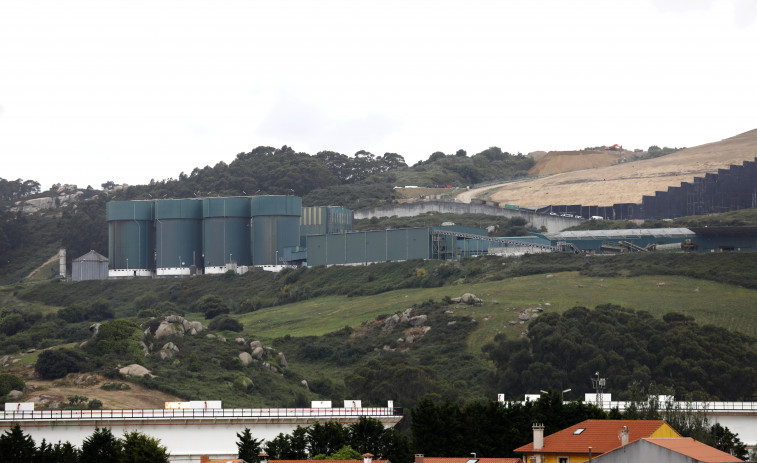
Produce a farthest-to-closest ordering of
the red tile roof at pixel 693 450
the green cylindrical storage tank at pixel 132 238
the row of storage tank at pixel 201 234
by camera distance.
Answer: the green cylindrical storage tank at pixel 132 238 < the row of storage tank at pixel 201 234 < the red tile roof at pixel 693 450

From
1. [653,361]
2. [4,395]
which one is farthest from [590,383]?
[4,395]

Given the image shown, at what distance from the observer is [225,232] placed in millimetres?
159125

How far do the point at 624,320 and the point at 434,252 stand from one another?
A: 4098cm

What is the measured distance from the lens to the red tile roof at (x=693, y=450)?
1682 inches

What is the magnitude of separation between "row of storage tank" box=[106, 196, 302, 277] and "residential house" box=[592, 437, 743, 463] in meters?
113

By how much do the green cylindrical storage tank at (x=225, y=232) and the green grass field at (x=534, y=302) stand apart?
25812 millimetres

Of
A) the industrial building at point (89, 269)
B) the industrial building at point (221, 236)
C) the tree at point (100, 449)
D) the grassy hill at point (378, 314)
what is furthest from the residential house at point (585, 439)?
the industrial building at point (89, 269)

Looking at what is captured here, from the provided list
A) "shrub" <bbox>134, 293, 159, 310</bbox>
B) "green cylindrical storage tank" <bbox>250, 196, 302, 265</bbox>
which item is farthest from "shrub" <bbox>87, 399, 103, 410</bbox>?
"green cylindrical storage tank" <bbox>250, 196, 302, 265</bbox>

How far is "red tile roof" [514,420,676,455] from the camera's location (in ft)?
168

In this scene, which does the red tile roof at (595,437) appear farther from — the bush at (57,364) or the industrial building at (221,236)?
the industrial building at (221,236)

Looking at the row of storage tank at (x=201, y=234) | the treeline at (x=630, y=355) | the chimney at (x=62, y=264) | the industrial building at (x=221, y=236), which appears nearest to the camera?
the treeline at (x=630, y=355)

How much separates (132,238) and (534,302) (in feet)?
223

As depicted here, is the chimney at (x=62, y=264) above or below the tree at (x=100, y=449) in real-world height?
above

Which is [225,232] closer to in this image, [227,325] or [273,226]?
[273,226]
